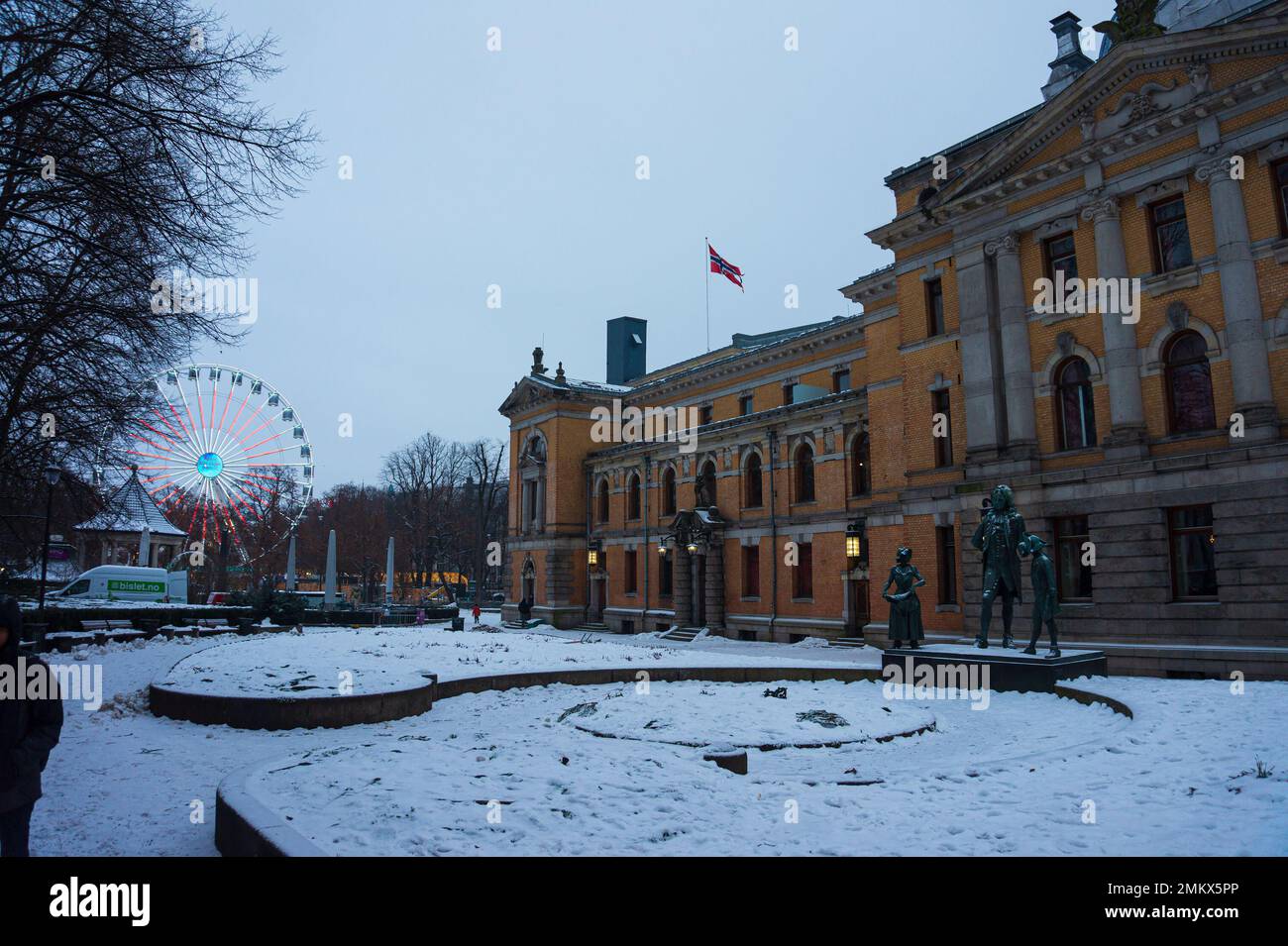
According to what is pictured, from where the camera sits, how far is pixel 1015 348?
2491 centimetres

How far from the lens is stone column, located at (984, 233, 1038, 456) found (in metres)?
24.4

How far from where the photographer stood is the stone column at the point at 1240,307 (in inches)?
770

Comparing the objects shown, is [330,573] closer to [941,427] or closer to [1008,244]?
[941,427]

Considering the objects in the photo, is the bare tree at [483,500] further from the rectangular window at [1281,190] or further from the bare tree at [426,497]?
the rectangular window at [1281,190]

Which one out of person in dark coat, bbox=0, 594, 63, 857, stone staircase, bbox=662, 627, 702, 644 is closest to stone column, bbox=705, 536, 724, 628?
stone staircase, bbox=662, 627, 702, 644

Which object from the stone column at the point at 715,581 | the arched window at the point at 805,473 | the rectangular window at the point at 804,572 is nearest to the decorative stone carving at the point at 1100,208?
the arched window at the point at 805,473

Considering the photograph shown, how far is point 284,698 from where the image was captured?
1330 cm

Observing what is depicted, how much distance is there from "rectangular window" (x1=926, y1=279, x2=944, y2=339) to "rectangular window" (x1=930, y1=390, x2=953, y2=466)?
7.45ft

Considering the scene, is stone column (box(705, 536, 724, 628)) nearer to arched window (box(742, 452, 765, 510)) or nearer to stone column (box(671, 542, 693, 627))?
stone column (box(671, 542, 693, 627))

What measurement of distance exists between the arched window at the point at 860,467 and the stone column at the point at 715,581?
25.8 ft
